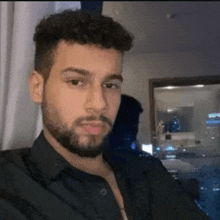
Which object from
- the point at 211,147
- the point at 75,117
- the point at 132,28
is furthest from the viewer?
the point at 132,28

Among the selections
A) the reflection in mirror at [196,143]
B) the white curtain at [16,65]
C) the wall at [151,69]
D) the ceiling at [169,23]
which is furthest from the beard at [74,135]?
the ceiling at [169,23]

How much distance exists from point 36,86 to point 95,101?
9.0 inches

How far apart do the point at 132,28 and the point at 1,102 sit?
45.0 inches

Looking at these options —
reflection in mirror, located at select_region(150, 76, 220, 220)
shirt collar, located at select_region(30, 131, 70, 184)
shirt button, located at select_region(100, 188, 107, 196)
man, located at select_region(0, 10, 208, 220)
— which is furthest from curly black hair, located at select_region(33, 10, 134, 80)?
reflection in mirror, located at select_region(150, 76, 220, 220)

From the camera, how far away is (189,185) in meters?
0.84

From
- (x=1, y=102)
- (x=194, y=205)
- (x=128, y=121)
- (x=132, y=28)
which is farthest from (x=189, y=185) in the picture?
(x=132, y=28)

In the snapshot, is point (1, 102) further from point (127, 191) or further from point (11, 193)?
point (127, 191)

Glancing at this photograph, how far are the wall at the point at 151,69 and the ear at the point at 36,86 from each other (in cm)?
58

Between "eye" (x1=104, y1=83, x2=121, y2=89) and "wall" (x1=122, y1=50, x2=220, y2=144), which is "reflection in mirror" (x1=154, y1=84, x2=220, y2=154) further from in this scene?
"eye" (x1=104, y1=83, x2=121, y2=89)

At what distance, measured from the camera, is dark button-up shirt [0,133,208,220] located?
1.78 feet

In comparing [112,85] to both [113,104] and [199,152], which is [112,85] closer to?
[113,104]

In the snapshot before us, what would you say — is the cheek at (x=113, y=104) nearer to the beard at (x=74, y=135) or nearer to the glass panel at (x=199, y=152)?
the beard at (x=74, y=135)

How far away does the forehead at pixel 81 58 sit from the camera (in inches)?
26.6

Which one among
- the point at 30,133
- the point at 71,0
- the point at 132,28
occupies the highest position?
the point at 132,28
